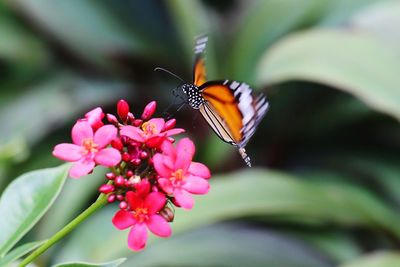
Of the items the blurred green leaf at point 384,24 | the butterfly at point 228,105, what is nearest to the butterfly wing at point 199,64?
the butterfly at point 228,105

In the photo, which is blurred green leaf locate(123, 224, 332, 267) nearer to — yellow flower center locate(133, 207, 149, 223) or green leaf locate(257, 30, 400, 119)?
green leaf locate(257, 30, 400, 119)

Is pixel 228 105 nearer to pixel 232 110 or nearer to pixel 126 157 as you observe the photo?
pixel 232 110

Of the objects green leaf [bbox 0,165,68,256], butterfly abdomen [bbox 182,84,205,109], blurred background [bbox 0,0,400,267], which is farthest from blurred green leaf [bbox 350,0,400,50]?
green leaf [bbox 0,165,68,256]

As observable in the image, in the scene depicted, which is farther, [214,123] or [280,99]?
[280,99]

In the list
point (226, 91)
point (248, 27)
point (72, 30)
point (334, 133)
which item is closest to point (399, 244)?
point (334, 133)

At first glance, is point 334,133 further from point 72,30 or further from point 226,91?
point 226,91

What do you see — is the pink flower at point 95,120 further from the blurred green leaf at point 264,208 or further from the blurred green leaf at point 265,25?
the blurred green leaf at point 265,25

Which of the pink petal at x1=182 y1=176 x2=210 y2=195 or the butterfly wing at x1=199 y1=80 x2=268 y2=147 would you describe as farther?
the butterfly wing at x1=199 y1=80 x2=268 y2=147
